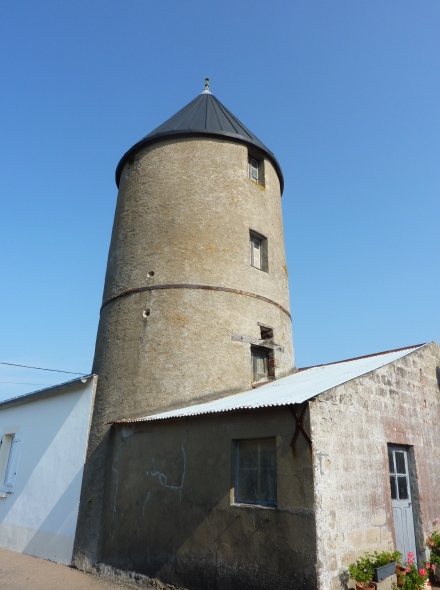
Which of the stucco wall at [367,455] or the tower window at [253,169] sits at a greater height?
the tower window at [253,169]

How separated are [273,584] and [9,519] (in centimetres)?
818

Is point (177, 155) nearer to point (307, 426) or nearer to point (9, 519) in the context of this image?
point (307, 426)

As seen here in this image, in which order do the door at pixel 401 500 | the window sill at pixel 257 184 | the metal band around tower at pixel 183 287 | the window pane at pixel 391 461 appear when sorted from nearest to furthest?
the door at pixel 401 500 → the window pane at pixel 391 461 → the metal band around tower at pixel 183 287 → the window sill at pixel 257 184

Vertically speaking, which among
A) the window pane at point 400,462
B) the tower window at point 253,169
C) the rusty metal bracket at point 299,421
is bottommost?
the window pane at point 400,462

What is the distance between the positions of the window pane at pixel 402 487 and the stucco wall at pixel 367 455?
192 mm

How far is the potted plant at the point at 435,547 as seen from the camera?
7.30 meters

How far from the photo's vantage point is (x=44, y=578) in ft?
26.4

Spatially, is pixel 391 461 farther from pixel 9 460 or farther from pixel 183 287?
pixel 9 460

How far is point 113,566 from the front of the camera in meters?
8.17

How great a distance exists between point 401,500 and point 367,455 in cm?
147

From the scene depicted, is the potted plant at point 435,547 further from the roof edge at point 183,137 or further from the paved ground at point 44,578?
the roof edge at point 183,137

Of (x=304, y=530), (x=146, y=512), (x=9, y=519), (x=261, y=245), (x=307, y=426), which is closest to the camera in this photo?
(x=304, y=530)

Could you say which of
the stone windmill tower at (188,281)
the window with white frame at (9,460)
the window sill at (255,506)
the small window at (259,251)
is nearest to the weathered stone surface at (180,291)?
the stone windmill tower at (188,281)

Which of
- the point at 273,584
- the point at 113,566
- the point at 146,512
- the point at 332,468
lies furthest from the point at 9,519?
the point at 332,468
